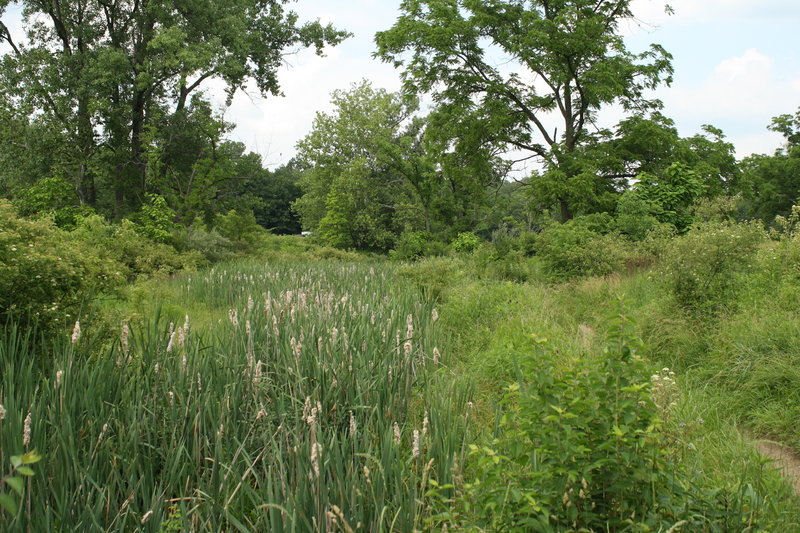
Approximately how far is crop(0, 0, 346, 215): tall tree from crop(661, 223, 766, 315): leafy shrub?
16.9m

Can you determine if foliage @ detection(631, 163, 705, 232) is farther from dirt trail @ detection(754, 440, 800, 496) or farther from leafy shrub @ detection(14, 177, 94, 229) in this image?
leafy shrub @ detection(14, 177, 94, 229)

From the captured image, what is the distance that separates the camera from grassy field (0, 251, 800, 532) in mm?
2281

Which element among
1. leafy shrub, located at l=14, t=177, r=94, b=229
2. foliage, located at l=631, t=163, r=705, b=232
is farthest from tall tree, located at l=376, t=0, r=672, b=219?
leafy shrub, located at l=14, t=177, r=94, b=229

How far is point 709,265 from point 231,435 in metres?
6.45

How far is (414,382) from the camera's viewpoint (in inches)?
169

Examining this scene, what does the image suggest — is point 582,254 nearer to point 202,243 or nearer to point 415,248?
point 202,243

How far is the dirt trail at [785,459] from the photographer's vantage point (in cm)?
352

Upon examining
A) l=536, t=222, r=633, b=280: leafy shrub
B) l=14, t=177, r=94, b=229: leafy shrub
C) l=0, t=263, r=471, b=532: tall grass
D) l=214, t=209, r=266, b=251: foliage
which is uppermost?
l=14, t=177, r=94, b=229: leafy shrub

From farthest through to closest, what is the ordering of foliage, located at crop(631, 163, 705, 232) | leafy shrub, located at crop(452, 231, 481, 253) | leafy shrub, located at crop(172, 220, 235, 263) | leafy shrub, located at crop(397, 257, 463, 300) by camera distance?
leafy shrub, located at crop(452, 231, 481, 253)
leafy shrub, located at crop(172, 220, 235, 263)
foliage, located at crop(631, 163, 705, 232)
leafy shrub, located at crop(397, 257, 463, 300)

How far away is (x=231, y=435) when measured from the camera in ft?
10.7

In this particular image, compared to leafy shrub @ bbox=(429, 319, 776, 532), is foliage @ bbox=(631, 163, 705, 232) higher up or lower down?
higher up

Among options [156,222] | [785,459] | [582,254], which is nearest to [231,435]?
[785,459]

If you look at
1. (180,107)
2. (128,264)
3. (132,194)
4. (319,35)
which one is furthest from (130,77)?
(128,264)

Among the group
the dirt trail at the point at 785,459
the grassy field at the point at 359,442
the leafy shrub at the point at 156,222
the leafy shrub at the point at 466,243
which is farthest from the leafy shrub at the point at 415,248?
the dirt trail at the point at 785,459
